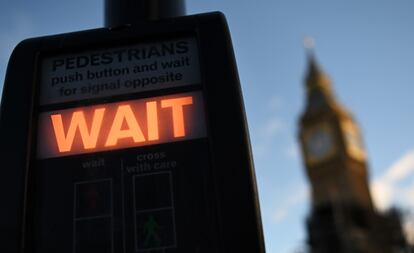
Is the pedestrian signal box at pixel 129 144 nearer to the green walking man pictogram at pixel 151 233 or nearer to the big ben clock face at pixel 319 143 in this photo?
the green walking man pictogram at pixel 151 233

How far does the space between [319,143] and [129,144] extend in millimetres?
69141

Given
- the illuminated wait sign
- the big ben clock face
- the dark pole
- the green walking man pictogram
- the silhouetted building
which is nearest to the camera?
the green walking man pictogram

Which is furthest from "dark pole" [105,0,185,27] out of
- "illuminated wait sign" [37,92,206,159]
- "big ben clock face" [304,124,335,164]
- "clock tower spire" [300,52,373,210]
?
"big ben clock face" [304,124,335,164]

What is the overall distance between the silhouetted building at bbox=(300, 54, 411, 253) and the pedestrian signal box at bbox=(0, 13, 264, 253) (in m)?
57.7

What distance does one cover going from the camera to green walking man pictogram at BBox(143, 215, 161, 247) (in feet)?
4.75

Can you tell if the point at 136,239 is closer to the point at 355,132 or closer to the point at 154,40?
the point at 154,40

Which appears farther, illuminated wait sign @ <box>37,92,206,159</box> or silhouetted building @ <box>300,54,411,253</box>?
silhouetted building @ <box>300,54,411,253</box>

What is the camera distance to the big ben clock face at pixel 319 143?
67.9 metres

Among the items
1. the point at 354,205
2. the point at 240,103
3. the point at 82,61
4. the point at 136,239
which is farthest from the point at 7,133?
the point at 354,205

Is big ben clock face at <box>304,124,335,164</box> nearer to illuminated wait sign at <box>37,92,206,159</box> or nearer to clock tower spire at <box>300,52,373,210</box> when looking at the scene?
clock tower spire at <box>300,52,373,210</box>

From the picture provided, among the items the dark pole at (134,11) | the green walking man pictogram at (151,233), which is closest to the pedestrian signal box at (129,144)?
the green walking man pictogram at (151,233)

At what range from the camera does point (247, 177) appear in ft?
4.73

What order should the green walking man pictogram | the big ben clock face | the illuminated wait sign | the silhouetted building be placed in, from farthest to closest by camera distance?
the big ben clock face < the silhouetted building < the illuminated wait sign < the green walking man pictogram

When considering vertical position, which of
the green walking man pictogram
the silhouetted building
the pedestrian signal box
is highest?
the silhouetted building
